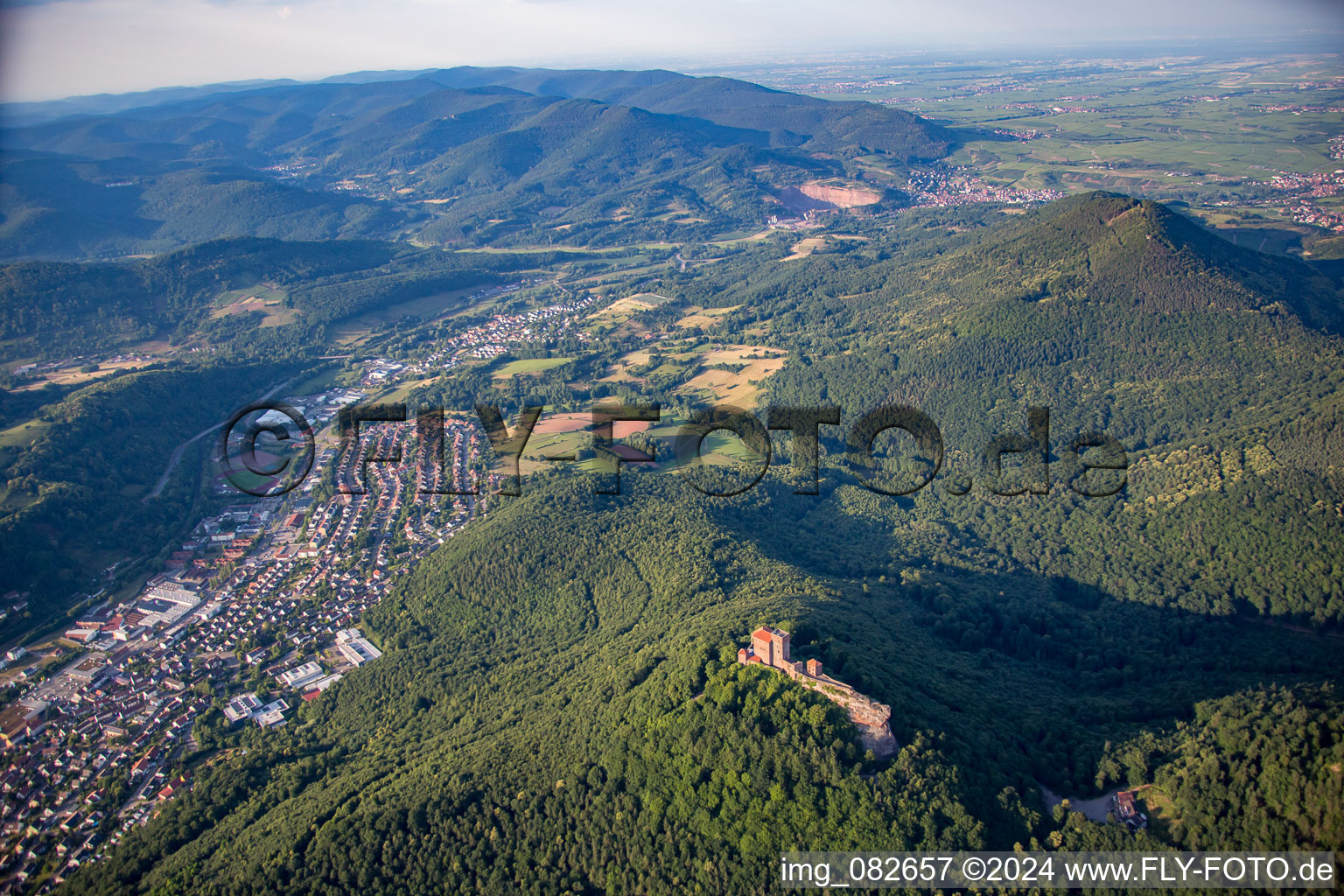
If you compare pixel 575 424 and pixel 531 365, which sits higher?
pixel 531 365

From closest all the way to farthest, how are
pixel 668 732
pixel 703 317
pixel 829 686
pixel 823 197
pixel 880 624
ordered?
pixel 829 686 < pixel 668 732 < pixel 880 624 < pixel 703 317 < pixel 823 197

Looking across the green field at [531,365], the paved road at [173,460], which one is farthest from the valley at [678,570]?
the green field at [531,365]

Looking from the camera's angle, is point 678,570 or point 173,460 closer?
point 678,570

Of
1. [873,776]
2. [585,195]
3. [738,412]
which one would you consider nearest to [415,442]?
[738,412]

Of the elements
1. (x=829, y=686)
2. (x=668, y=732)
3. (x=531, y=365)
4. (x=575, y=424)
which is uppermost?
(x=531, y=365)

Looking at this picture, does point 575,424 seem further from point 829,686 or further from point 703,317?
point 829,686

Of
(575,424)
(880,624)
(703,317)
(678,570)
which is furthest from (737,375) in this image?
(880,624)

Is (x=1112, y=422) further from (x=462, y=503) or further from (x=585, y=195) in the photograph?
(x=585, y=195)

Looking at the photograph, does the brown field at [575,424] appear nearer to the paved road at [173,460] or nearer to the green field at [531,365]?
the green field at [531,365]

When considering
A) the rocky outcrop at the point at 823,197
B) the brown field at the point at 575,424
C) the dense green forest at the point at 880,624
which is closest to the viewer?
the dense green forest at the point at 880,624

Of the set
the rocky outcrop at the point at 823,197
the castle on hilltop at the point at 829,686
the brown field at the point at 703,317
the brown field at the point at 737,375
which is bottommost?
the castle on hilltop at the point at 829,686
